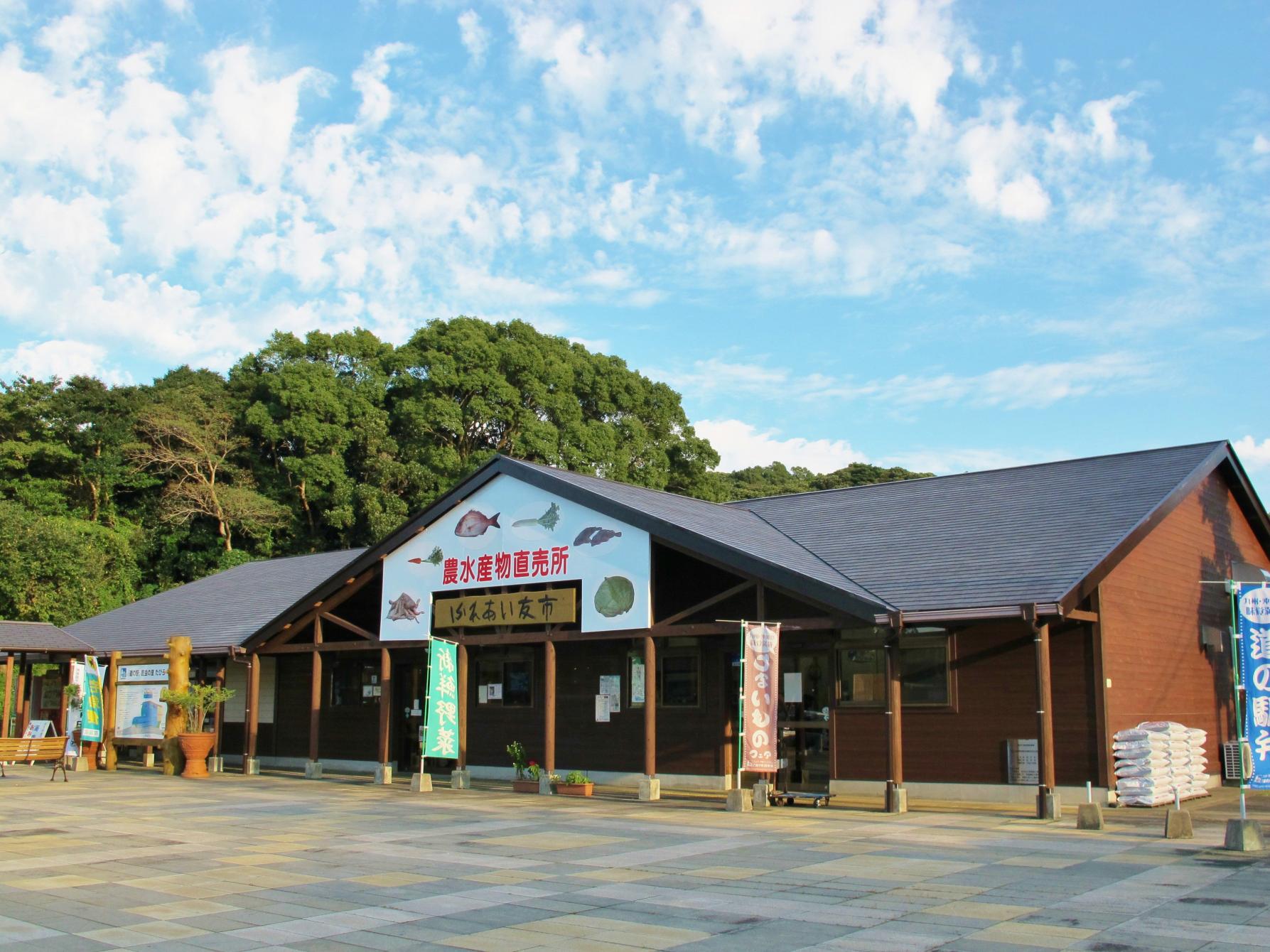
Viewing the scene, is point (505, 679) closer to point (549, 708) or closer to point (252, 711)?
point (549, 708)

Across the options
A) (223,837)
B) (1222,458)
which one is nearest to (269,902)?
(223,837)

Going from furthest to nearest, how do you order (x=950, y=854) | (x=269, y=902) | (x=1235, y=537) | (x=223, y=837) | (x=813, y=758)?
1. (x=1235, y=537)
2. (x=813, y=758)
3. (x=223, y=837)
4. (x=950, y=854)
5. (x=269, y=902)

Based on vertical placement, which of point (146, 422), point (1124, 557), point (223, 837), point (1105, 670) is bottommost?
point (223, 837)

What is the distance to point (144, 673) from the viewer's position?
24250mm

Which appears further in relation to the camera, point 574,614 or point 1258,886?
point 574,614

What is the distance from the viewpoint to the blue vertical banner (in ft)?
38.2

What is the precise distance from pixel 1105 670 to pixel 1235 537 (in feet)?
23.7

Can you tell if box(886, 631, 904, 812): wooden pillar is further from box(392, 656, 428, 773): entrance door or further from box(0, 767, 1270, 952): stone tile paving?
box(392, 656, 428, 773): entrance door

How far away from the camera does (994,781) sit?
16109 millimetres

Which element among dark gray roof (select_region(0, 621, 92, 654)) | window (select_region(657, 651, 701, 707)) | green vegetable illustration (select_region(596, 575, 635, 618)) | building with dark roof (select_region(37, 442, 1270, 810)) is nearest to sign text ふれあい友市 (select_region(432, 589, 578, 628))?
building with dark roof (select_region(37, 442, 1270, 810))

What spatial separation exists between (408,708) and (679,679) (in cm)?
677

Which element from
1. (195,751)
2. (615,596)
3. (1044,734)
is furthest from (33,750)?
(1044,734)

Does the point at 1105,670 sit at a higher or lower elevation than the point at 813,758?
higher

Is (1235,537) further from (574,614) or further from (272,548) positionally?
(272,548)
